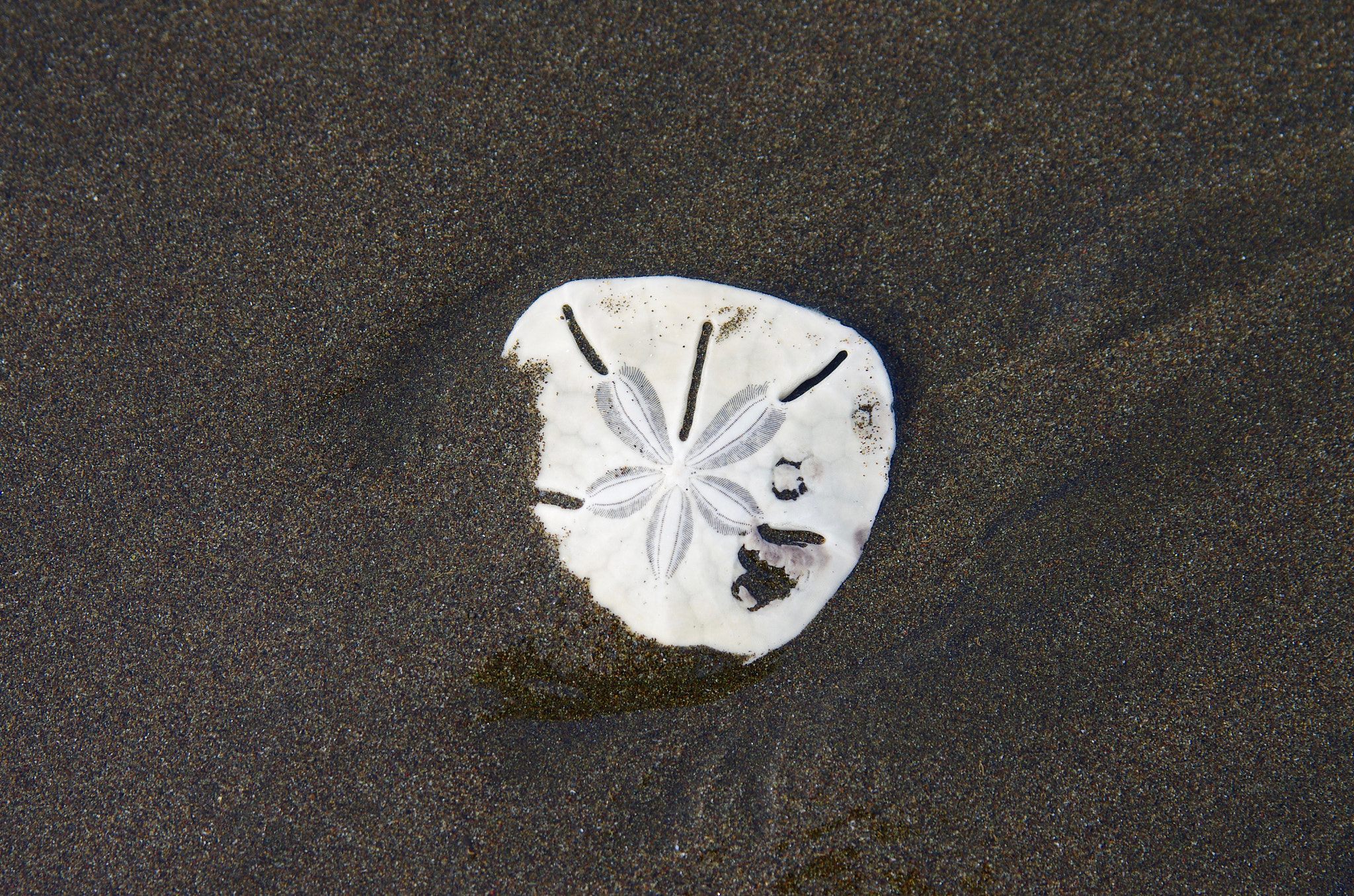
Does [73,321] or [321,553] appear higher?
[73,321]

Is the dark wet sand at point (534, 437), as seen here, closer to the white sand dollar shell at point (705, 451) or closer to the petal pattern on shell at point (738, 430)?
the white sand dollar shell at point (705, 451)

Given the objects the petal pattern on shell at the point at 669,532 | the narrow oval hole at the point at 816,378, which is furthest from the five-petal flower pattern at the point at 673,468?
the narrow oval hole at the point at 816,378

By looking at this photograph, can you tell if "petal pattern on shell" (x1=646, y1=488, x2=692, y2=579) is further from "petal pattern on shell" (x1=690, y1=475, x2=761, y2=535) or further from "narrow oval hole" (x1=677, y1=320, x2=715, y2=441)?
"narrow oval hole" (x1=677, y1=320, x2=715, y2=441)

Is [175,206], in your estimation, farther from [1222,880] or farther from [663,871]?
[1222,880]

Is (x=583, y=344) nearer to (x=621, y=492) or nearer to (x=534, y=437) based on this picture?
(x=534, y=437)

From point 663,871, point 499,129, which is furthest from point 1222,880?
point 499,129

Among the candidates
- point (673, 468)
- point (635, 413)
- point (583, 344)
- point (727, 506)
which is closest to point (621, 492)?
point (673, 468)
